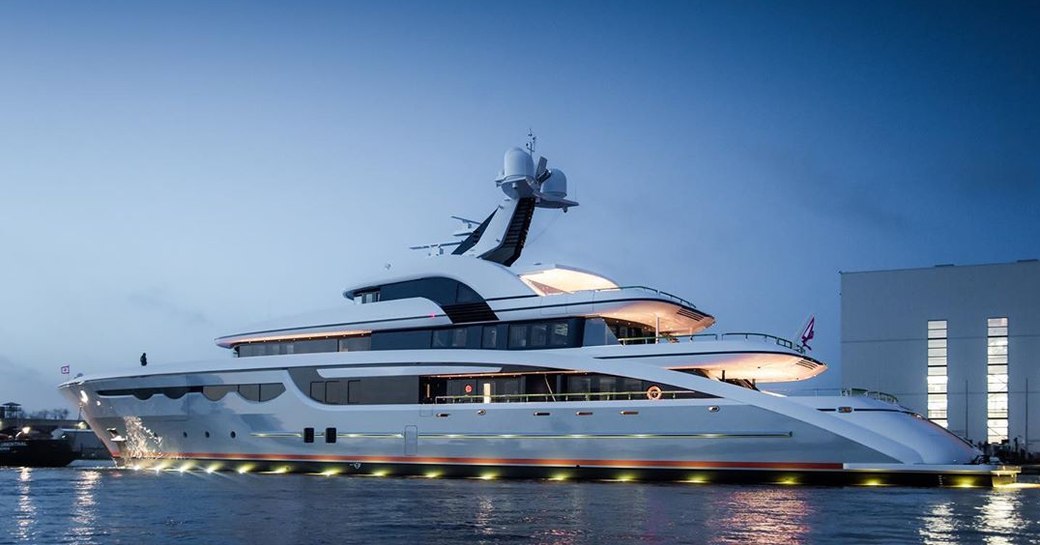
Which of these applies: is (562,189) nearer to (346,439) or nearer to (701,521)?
(346,439)

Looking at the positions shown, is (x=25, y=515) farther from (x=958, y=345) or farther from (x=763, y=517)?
(x=958, y=345)

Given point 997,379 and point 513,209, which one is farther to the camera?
point 997,379

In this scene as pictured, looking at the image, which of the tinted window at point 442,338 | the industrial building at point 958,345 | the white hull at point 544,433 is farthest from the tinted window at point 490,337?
the industrial building at point 958,345

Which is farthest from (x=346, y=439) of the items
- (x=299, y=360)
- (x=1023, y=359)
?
(x=1023, y=359)

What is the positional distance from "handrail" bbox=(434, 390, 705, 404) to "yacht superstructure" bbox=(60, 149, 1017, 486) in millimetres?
50

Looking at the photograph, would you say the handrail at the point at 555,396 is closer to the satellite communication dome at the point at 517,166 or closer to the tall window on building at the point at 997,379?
the satellite communication dome at the point at 517,166

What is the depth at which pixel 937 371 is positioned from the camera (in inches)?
2040

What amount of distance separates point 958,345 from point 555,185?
1051 inches

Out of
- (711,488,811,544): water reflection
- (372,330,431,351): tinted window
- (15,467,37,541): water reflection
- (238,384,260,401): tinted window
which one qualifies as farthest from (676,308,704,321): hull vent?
(15,467,37,541): water reflection

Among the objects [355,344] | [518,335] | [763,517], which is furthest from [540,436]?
[763,517]

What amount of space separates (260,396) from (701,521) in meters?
18.8

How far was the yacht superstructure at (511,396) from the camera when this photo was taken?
25.3 m

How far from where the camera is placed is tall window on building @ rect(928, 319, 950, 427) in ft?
168

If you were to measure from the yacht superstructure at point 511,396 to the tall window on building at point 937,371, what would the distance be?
81.4ft
